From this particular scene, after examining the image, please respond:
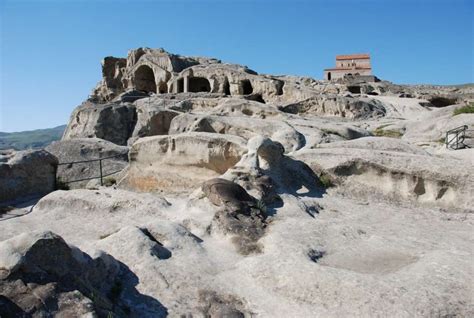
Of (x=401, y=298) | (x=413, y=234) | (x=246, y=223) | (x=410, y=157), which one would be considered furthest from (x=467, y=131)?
(x=401, y=298)

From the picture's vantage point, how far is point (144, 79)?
39.6m

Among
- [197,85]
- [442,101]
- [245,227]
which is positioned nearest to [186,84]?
[197,85]

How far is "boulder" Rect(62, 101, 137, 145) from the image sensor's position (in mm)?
21031

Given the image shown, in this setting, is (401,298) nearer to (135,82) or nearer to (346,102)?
(346,102)

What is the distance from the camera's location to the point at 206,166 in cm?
886

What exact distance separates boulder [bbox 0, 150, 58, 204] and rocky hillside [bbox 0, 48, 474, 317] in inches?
1.0

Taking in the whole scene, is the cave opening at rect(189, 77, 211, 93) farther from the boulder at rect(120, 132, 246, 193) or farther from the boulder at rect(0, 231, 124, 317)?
the boulder at rect(0, 231, 124, 317)

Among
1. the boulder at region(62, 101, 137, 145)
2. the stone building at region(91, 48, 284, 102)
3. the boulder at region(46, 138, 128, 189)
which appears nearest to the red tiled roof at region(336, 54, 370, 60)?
the stone building at region(91, 48, 284, 102)

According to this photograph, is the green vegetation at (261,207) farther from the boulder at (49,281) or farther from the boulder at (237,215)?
the boulder at (49,281)

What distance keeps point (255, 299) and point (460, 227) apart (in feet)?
13.2

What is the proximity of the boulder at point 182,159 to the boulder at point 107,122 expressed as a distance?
11.7 m

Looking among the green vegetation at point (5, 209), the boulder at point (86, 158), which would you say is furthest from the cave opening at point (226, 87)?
the green vegetation at point (5, 209)

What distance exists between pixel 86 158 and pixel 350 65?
52213mm

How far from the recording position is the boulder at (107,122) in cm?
2103
